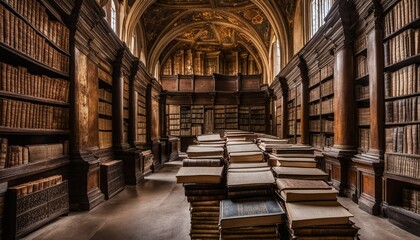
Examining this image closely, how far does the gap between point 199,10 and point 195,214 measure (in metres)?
13.5

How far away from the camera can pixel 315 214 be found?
56.6 inches

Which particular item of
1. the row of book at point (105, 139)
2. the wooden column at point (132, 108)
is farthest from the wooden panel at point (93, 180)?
the wooden column at point (132, 108)

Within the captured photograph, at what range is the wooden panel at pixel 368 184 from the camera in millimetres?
4398

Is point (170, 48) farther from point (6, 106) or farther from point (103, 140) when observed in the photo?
point (6, 106)

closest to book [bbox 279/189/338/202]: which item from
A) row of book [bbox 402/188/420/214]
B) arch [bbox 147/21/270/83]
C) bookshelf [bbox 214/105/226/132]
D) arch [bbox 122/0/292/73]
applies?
row of book [bbox 402/188/420/214]

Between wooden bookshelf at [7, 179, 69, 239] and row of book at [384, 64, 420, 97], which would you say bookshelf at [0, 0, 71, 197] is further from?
row of book at [384, 64, 420, 97]

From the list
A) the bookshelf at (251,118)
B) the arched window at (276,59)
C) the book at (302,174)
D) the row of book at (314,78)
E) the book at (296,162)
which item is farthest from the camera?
the bookshelf at (251,118)

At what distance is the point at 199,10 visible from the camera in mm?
14219

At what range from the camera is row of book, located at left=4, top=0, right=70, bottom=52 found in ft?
12.0

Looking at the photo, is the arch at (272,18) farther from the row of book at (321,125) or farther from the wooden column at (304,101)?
the row of book at (321,125)

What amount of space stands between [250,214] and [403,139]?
3343 millimetres

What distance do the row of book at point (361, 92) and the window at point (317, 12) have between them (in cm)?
307

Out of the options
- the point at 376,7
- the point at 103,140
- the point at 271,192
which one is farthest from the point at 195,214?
the point at 103,140

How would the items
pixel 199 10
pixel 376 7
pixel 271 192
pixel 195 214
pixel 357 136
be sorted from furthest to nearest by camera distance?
pixel 199 10 → pixel 357 136 → pixel 376 7 → pixel 195 214 → pixel 271 192
